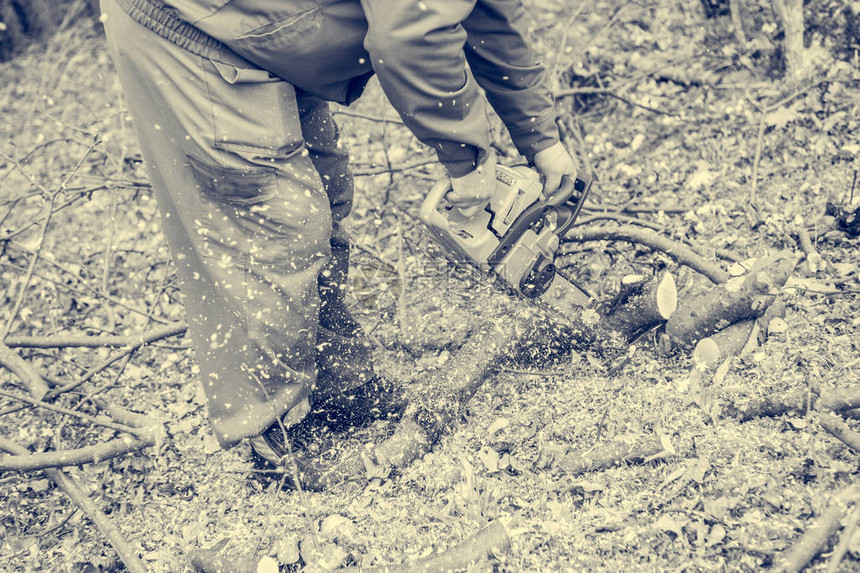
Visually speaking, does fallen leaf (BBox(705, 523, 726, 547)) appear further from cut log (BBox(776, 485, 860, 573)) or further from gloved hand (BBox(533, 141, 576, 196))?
gloved hand (BBox(533, 141, 576, 196))

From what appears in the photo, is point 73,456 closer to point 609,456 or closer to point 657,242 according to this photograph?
point 609,456

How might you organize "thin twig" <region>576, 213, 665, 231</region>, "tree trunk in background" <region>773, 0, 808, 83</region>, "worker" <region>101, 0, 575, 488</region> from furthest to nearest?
"tree trunk in background" <region>773, 0, 808, 83</region> → "thin twig" <region>576, 213, 665, 231</region> → "worker" <region>101, 0, 575, 488</region>

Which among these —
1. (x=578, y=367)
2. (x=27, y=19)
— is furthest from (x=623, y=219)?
(x=27, y=19)

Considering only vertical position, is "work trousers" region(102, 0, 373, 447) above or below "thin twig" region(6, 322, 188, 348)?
above

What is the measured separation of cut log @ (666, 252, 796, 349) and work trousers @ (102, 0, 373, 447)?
134 cm

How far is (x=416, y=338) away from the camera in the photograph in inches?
111

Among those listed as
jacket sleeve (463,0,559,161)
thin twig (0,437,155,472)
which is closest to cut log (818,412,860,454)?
jacket sleeve (463,0,559,161)

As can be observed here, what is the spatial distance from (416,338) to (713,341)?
47.8 inches

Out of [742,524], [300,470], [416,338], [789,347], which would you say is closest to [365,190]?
[416,338]

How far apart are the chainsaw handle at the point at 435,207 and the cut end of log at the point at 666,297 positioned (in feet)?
2.70

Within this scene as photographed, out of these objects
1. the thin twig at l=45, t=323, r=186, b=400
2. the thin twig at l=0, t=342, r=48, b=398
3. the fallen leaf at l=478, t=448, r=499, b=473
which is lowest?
the fallen leaf at l=478, t=448, r=499, b=473

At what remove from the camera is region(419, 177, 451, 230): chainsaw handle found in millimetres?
2395

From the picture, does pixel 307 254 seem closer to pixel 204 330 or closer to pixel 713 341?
pixel 204 330

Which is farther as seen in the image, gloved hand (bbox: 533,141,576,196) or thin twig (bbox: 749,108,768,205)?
thin twig (bbox: 749,108,768,205)
